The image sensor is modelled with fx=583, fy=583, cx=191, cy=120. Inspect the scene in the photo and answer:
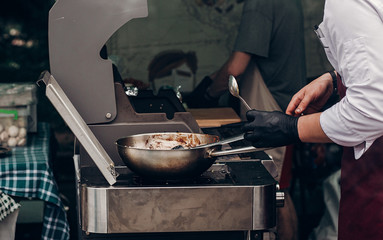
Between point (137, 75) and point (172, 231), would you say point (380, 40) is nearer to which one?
point (172, 231)

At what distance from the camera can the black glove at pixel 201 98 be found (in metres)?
4.14

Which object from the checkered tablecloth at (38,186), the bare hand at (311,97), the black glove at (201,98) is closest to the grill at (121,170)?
the bare hand at (311,97)

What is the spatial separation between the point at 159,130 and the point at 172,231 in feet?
1.68

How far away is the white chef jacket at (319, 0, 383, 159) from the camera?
1.69 m

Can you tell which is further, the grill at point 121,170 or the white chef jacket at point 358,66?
the grill at point 121,170

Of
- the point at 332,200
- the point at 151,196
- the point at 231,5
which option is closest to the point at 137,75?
the point at 231,5

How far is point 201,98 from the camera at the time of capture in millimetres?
4207

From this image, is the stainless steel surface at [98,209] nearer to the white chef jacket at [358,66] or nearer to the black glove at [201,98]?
the white chef jacket at [358,66]

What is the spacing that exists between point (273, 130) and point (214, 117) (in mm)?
1837

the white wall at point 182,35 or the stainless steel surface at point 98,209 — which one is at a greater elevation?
the white wall at point 182,35

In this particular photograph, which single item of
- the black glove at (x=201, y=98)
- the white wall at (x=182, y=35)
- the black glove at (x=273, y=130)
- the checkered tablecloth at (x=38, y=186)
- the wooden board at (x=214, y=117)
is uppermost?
the white wall at (x=182, y=35)

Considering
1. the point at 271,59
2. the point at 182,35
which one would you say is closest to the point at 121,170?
the point at 271,59

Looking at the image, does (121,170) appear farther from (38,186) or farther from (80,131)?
(38,186)

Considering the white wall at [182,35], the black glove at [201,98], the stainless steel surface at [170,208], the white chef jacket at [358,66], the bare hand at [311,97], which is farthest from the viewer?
the white wall at [182,35]
